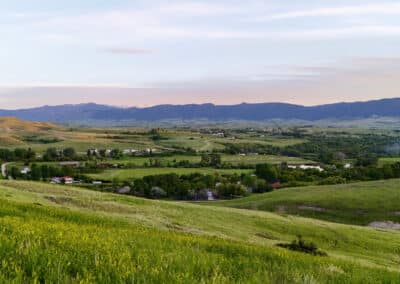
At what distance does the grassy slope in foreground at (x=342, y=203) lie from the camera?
71.6 metres

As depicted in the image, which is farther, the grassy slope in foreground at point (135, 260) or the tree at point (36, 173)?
the tree at point (36, 173)

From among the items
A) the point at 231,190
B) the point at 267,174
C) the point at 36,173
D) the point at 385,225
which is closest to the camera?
the point at 385,225

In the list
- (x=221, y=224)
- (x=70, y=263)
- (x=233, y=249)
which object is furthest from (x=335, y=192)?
(x=70, y=263)

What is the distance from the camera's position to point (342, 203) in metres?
76.8

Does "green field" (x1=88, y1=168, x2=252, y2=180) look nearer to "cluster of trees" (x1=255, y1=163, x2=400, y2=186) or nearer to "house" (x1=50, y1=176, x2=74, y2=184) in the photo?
"house" (x1=50, y1=176, x2=74, y2=184)

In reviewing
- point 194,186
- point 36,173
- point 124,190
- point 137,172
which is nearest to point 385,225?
point 194,186

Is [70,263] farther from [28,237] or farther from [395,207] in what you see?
[395,207]

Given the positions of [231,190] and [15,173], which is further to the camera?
[15,173]

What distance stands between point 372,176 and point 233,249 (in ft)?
406

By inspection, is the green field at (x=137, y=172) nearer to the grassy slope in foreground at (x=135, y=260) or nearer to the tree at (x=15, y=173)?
the tree at (x=15, y=173)

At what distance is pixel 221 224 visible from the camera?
40344mm

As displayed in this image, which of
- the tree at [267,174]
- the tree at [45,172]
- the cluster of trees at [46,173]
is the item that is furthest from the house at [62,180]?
the tree at [267,174]

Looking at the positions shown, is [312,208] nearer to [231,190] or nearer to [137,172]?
[231,190]

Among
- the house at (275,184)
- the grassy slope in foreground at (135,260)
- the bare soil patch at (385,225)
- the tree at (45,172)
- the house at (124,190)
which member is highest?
the grassy slope in foreground at (135,260)
